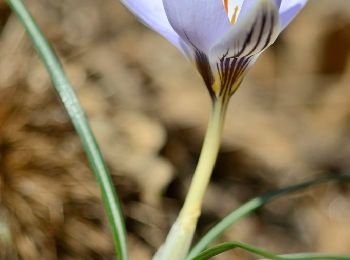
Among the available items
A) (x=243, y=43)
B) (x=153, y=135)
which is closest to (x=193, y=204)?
(x=243, y=43)

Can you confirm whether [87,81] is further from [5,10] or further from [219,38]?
[219,38]

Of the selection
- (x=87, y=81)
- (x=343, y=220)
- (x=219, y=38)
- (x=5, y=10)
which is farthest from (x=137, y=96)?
(x=219, y=38)

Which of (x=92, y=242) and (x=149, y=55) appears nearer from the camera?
(x=92, y=242)

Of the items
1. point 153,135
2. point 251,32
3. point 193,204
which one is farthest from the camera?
point 153,135

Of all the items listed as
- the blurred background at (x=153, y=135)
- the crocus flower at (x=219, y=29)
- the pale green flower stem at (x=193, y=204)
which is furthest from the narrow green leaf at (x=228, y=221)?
the blurred background at (x=153, y=135)

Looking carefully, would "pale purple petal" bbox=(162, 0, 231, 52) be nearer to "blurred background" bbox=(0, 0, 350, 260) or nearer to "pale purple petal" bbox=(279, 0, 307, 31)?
"pale purple petal" bbox=(279, 0, 307, 31)

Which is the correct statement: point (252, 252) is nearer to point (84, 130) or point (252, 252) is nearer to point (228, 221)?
point (228, 221)
